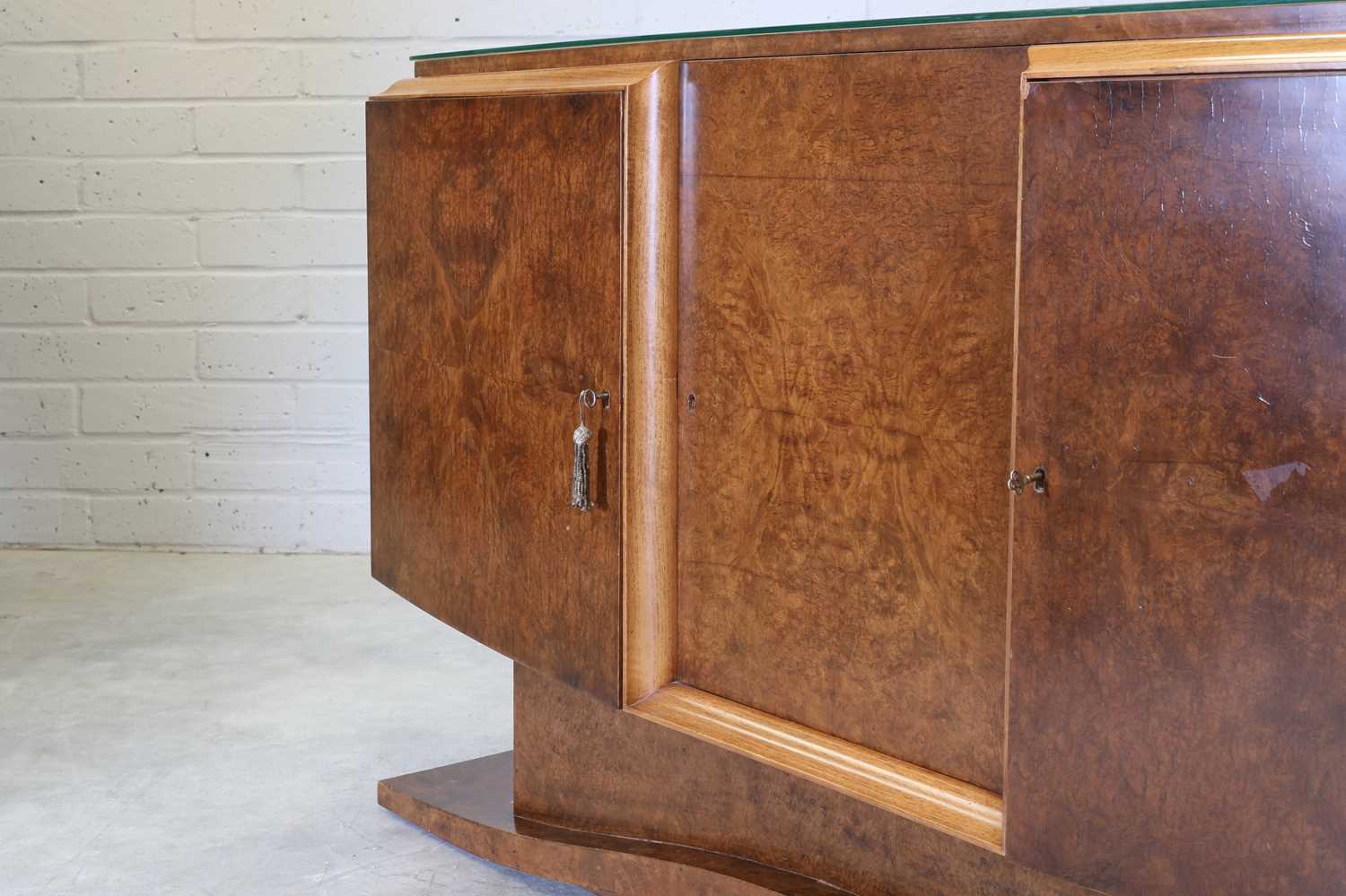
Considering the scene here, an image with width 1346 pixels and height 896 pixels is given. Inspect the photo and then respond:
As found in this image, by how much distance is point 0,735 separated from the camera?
220cm

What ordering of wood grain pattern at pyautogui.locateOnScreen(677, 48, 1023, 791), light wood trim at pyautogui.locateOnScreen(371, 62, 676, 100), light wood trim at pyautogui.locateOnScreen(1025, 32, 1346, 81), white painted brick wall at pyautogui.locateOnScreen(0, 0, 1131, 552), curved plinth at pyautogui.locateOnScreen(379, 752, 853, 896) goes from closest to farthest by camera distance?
light wood trim at pyautogui.locateOnScreen(1025, 32, 1346, 81) < wood grain pattern at pyautogui.locateOnScreen(677, 48, 1023, 791) < light wood trim at pyautogui.locateOnScreen(371, 62, 676, 100) < curved plinth at pyautogui.locateOnScreen(379, 752, 853, 896) < white painted brick wall at pyautogui.locateOnScreen(0, 0, 1131, 552)

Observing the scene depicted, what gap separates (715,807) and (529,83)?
758 mm

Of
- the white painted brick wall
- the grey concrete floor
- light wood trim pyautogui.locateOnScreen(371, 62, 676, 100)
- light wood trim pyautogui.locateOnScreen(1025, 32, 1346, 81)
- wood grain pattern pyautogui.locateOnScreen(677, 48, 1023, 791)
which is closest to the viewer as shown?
light wood trim pyautogui.locateOnScreen(1025, 32, 1346, 81)

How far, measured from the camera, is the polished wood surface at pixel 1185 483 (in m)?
0.97

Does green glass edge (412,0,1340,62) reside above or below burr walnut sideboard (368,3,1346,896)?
above

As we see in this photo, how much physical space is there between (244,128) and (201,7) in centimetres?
26

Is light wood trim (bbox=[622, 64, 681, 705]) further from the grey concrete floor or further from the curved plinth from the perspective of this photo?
the grey concrete floor

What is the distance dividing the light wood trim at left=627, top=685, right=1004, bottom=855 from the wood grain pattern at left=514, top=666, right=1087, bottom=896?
3 centimetres

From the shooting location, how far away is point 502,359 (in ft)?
4.92

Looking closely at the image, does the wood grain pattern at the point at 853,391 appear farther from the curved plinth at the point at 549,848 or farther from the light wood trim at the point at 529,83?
the curved plinth at the point at 549,848

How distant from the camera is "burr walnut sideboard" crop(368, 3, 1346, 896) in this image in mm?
993

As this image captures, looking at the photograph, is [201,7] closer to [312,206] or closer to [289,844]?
[312,206]

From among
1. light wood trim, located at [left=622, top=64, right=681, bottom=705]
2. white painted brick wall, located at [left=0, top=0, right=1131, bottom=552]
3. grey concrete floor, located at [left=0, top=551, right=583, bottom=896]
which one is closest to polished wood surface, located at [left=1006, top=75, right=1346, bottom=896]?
light wood trim, located at [left=622, top=64, right=681, bottom=705]

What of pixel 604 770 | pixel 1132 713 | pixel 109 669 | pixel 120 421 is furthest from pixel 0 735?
pixel 1132 713
